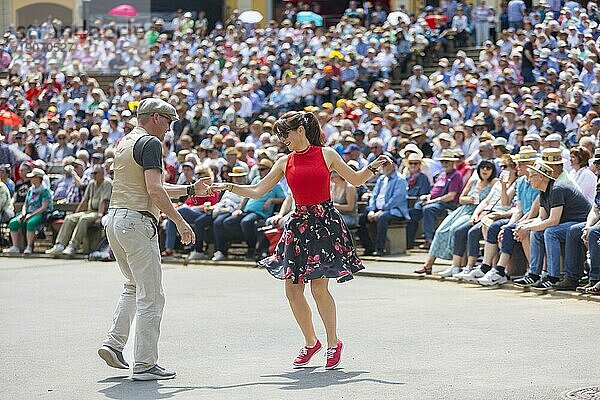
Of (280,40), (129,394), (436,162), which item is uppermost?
(280,40)

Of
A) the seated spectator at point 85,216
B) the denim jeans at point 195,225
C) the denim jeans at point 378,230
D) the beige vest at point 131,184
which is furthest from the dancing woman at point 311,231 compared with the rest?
the seated spectator at point 85,216

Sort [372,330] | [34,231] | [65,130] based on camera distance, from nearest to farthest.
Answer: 1. [372,330]
2. [34,231]
3. [65,130]

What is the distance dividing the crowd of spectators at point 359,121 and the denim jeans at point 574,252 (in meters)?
0.03

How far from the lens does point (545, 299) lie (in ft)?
42.1

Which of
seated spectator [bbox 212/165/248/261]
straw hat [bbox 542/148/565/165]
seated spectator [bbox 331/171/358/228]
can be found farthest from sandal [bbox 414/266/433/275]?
seated spectator [bbox 212/165/248/261]

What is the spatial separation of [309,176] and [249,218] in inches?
382

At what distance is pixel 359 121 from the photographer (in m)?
23.8

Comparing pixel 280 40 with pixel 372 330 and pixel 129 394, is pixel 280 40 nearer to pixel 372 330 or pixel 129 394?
pixel 372 330

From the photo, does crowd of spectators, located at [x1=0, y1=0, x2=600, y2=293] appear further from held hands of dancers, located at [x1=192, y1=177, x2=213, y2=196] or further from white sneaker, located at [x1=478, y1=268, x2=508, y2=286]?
held hands of dancers, located at [x1=192, y1=177, x2=213, y2=196]

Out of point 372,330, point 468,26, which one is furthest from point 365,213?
point 468,26

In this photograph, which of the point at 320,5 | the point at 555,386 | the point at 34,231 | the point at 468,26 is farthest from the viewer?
the point at 320,5

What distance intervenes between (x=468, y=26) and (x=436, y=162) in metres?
12.2

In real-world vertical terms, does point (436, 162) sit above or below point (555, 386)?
above

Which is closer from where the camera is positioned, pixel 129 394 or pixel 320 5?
pixel 129 394
